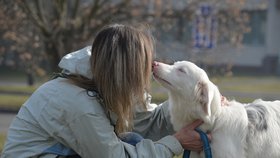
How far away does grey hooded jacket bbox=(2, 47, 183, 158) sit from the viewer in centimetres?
447

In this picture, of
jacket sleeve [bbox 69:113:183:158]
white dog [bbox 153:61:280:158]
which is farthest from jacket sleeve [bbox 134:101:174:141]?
jacket sleeve [bbox 69:113:183:158]

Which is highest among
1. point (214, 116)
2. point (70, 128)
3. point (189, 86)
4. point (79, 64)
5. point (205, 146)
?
point (79, 64)

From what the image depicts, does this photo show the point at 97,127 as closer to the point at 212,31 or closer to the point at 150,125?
the point at 150,125

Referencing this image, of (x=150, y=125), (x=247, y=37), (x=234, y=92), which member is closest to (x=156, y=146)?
(x=150, y=125)

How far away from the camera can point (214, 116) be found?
17.0ft

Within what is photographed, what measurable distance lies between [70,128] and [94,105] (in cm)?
22

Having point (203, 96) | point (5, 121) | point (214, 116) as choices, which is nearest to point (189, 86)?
point (203, 96)

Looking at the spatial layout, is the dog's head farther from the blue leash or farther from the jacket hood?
the jacket hood

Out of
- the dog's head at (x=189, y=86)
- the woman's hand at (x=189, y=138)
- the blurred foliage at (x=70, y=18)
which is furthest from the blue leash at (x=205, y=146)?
the blurred foliage at (x=70, y=18)

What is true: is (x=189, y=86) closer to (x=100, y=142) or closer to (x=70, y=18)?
(x=100, y=142)

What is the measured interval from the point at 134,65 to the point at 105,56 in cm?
20

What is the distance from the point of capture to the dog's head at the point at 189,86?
511cm

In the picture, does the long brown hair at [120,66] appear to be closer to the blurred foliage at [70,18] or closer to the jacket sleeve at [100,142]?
the jacket sleeve at [100,142]

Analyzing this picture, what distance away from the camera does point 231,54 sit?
1880 centimetres
